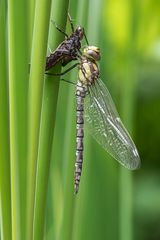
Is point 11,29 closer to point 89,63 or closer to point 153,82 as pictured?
point 89,63

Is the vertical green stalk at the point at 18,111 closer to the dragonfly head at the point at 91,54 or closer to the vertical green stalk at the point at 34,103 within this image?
the vertical green stalk at the point at 34,103

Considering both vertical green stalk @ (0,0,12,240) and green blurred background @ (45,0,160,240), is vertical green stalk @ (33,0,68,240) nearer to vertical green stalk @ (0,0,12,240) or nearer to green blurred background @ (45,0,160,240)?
vertical green stalk @ (0,0,12,240)

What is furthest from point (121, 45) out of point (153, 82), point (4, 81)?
point (4, 81)

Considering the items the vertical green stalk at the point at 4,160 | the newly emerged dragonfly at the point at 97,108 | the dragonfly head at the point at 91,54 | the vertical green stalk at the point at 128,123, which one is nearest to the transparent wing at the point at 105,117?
the newly emerged dragonfly at the point at 97,108

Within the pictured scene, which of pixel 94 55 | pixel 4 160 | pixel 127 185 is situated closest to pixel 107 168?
pixel 127 185

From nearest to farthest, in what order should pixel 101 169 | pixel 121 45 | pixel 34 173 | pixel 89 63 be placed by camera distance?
pixel 34 173, pixel 101 169, pixel 89 63, pixel 121 45

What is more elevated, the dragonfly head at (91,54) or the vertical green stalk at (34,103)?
the dragonfly head at (91,54)

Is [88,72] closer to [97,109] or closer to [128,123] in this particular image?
[97,109]
